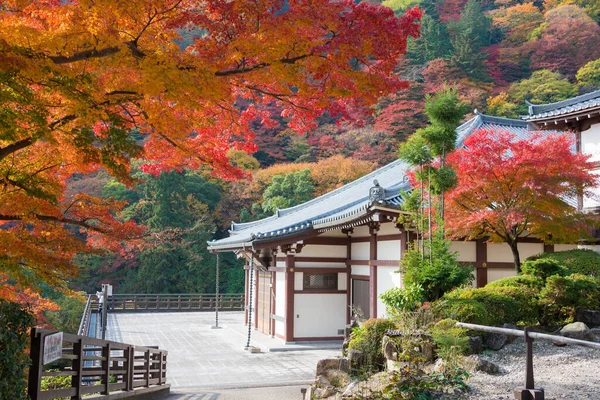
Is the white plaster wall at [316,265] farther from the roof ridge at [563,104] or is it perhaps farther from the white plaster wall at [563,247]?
the roof ridge at [563,104]

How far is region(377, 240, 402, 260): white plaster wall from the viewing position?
12375 mm

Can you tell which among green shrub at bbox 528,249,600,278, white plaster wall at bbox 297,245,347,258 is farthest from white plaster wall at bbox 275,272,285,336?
green shrub at bbox 528,249,600,278

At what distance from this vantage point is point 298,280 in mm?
15203

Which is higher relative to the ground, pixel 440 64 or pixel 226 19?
pixel 440 64

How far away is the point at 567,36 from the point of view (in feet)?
116

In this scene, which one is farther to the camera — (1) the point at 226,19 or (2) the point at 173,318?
(2) the point at 173,318

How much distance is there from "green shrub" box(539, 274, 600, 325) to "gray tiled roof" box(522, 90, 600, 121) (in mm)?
4007

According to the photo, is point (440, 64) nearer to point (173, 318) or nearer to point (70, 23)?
point (173, 318)

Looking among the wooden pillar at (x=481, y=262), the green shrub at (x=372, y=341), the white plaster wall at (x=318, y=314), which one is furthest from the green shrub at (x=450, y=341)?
the white plaster wall at (x=318, y=314)

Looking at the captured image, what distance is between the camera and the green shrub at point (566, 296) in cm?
826

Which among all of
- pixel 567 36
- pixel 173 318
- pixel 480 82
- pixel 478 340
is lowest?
pixel 173 318

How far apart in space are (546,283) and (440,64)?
1139 inches

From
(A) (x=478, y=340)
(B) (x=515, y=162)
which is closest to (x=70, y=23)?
(A) (x=478, y=340)

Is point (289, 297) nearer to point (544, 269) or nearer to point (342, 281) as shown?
point (342, 281)
